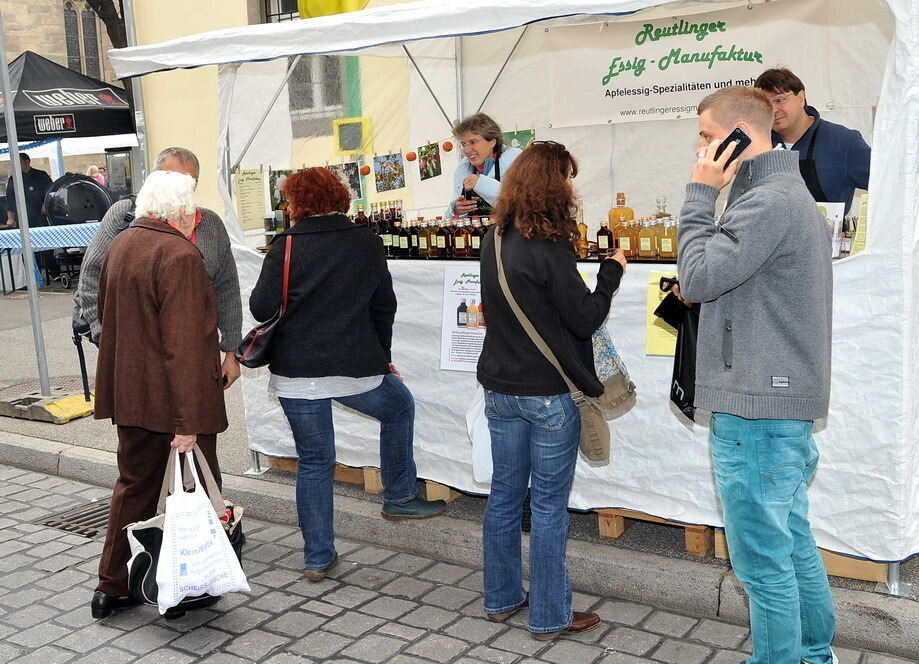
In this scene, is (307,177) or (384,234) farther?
(384,234)

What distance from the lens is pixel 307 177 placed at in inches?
166

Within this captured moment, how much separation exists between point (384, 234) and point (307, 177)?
100cm

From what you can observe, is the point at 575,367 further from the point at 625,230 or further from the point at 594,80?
the point at 594,80

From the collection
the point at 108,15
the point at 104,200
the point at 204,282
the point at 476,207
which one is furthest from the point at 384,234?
the point at 108,15

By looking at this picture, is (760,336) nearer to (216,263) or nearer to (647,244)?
(647,244)

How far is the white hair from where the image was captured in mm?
4043

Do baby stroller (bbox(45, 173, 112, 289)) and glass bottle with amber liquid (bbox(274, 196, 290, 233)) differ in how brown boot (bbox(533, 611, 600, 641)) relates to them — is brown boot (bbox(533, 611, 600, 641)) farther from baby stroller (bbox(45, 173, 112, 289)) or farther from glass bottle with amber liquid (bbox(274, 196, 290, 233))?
baby stroller (bbox(45, 173, 112, 289))

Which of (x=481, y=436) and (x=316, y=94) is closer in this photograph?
(x=481, y=436)

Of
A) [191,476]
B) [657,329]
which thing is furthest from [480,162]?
[191,476]

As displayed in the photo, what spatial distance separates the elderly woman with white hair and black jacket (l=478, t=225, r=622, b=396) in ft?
3.86

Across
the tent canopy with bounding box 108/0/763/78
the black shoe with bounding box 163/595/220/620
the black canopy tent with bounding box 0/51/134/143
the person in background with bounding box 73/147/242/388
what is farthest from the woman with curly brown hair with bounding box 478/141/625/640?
the black canopy tent with bounding box 0/51/134/143

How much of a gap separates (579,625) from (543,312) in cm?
124

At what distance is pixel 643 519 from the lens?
4.39m

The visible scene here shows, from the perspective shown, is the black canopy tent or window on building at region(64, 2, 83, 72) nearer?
the black canopy tent
